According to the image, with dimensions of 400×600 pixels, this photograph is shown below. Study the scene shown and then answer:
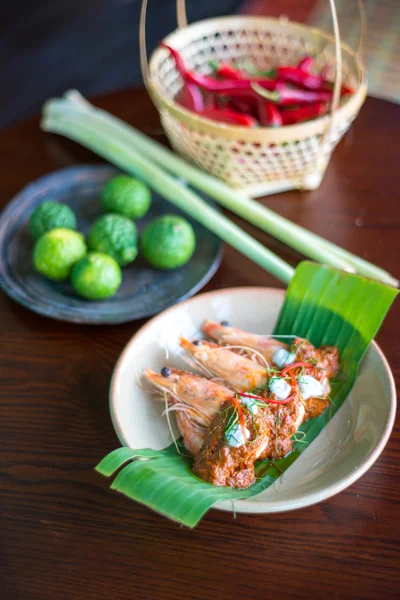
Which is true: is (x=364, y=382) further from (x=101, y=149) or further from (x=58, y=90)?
(x=58, y=90)

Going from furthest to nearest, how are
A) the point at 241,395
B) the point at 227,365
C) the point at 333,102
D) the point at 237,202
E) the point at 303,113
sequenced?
the point at 303,113, the point at 237,202, the point at 333,102, the point at 227,365, the point at 241,395

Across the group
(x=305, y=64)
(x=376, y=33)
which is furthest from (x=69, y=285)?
(x=376, y=33)

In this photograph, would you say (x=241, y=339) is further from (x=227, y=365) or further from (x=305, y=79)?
(x=305, y=79)

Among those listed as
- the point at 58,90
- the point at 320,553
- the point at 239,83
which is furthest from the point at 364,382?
the point at 58,90

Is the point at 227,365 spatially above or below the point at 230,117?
below

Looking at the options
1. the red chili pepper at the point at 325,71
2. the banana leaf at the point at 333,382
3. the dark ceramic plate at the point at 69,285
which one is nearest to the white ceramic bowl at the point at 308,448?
the banana leaf at the point at 333,382
